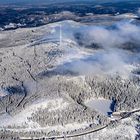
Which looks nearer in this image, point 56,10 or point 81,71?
point 81,71

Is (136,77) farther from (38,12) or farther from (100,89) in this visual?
(38,12)

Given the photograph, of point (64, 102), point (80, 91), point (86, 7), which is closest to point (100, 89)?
point (80, 91)

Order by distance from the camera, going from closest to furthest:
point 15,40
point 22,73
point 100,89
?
point 100,89
point 22,73
point 15,40

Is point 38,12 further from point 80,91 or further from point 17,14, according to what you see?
point 80,91

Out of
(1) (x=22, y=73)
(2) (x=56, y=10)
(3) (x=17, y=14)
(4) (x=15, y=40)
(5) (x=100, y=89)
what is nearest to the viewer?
(5) (x=100, y=89)

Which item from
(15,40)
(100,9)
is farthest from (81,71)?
(100,9)

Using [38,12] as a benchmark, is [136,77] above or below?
above
